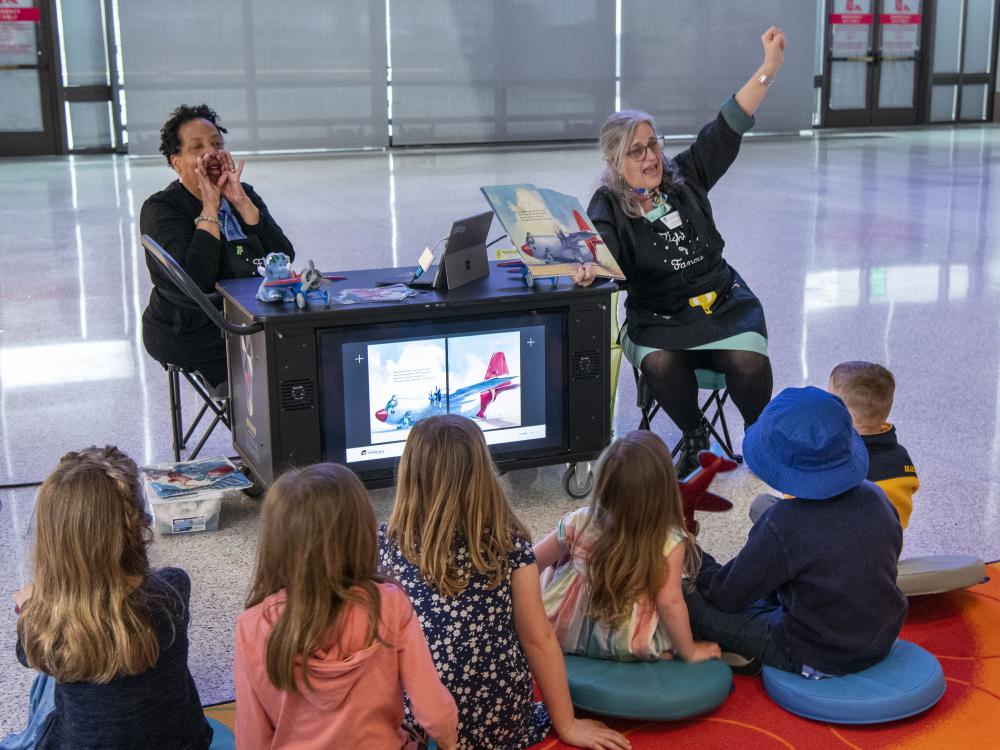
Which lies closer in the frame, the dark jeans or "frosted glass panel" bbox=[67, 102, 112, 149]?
the dark jeans

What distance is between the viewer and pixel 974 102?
66.5ft

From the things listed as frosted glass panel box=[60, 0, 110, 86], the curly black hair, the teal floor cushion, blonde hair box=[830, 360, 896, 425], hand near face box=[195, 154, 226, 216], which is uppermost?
frosted glass panel box=[60, 0, 110, 86]

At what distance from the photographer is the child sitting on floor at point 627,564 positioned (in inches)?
96.5

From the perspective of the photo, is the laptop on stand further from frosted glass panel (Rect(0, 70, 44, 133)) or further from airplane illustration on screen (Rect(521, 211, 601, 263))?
frosted glass panel (Rect(0, 70, 44, 133))

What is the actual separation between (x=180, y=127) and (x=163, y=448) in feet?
3.87

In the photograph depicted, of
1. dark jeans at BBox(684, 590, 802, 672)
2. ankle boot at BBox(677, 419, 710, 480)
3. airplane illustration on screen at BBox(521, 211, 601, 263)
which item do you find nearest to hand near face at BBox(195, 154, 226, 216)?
airplane illustration on screen at BBox(521, 211, 601, 263)

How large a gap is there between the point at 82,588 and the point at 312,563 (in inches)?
15.8

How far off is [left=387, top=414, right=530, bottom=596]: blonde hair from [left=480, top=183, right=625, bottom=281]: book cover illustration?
55.8 inches

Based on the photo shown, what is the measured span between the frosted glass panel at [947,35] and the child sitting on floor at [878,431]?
18.6 metres

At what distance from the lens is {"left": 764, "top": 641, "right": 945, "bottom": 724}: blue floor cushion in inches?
97.1

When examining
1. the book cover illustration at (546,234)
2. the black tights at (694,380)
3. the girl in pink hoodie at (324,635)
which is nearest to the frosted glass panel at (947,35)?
the black tights at (694,380)

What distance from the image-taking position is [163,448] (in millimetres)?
4363

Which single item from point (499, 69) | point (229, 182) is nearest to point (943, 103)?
point (499, 69)

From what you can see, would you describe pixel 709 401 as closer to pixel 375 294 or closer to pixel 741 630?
pixel 375 294
